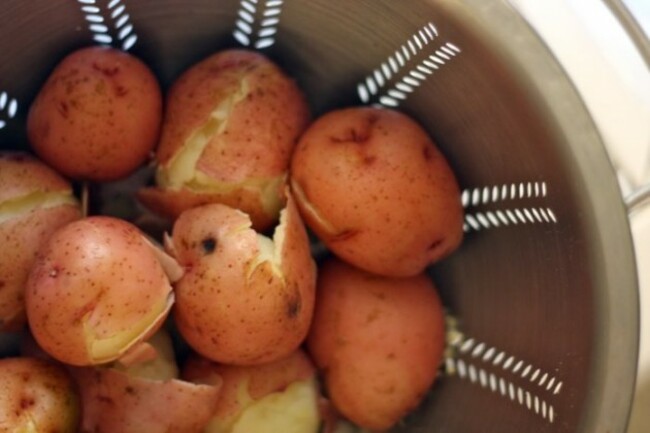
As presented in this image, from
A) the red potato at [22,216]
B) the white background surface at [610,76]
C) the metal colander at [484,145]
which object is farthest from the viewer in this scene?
the white background surface at [610,76]

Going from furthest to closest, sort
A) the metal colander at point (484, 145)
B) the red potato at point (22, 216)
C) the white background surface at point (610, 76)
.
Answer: the white background surface at point (610, 76) → the red potato at point (22, 216) → the metal colander at point (484, 145)

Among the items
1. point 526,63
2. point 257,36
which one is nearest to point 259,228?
point 257,36

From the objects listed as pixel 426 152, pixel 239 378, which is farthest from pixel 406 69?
pixel 239 378

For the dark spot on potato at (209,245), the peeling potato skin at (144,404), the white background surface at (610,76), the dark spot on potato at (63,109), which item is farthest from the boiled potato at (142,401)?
the white background surface at (610,76)

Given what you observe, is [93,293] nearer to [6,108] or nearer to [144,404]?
[144,404]

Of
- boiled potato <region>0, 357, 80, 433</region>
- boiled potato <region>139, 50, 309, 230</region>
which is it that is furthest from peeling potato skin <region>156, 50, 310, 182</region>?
boiled potato <region>0, 357, 80, 433</region>

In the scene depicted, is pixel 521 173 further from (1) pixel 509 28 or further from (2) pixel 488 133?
(1) pixel 509 28

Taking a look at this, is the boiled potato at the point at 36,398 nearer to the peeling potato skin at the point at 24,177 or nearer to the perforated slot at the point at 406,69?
the peeling potato skin at the point at 24,177

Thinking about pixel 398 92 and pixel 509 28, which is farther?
pixel 398 92
